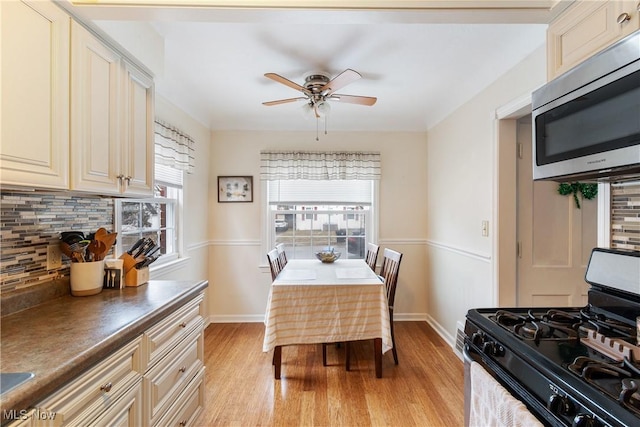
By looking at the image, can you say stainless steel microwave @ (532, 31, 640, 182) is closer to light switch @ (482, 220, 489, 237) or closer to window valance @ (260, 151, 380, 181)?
light switch @ (482, 220, 489, 237)

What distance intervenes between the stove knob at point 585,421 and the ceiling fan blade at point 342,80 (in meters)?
1.90

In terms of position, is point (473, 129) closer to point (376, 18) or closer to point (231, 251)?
point (376, 18)

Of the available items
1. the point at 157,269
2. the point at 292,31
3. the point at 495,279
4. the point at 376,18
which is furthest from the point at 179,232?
the point at 495,279

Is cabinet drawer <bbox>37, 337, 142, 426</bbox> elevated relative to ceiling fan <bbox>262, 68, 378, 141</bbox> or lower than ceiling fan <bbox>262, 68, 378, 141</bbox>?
lower

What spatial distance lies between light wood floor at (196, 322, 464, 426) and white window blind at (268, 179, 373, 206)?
168 centimetres

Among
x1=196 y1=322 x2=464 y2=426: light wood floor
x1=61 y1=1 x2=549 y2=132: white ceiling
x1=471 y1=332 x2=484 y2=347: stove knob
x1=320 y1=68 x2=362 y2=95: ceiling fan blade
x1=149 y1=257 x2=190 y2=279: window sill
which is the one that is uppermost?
x1=61 y1=1 x2=549 y2=132: white ceiling

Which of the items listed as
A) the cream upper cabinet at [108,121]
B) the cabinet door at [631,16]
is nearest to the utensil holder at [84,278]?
the cream upper cabinet at [108,121]

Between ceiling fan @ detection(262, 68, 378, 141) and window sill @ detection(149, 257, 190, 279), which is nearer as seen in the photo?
ceiling fan @ detection(262, 68, 378, 141)

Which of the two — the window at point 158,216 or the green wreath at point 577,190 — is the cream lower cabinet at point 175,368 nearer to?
the window at point 158,216

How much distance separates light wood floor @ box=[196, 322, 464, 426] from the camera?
202 cm

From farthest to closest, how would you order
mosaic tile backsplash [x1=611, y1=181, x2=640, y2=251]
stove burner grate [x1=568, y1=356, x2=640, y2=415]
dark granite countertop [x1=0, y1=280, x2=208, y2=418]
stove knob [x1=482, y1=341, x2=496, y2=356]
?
1. mosaic tile backsplash [x1=611, y1=181, x2=640, y2=251]
2. stove knob [x1=482, y1=341, x2=496, y2=356]
3. dark granite countertop [x1=0, y1=280, x2=208, y2=418]
4. stove burner grate [x1=568, y1=356, x2=640, y2=415]

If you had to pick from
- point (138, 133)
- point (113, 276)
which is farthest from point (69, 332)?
point (138, 133)

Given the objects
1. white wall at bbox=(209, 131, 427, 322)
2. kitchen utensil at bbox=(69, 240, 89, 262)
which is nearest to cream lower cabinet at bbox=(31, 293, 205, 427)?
kitchen utensil at bbox=(69, 240, 89, 262)

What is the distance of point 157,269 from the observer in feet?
8.38
